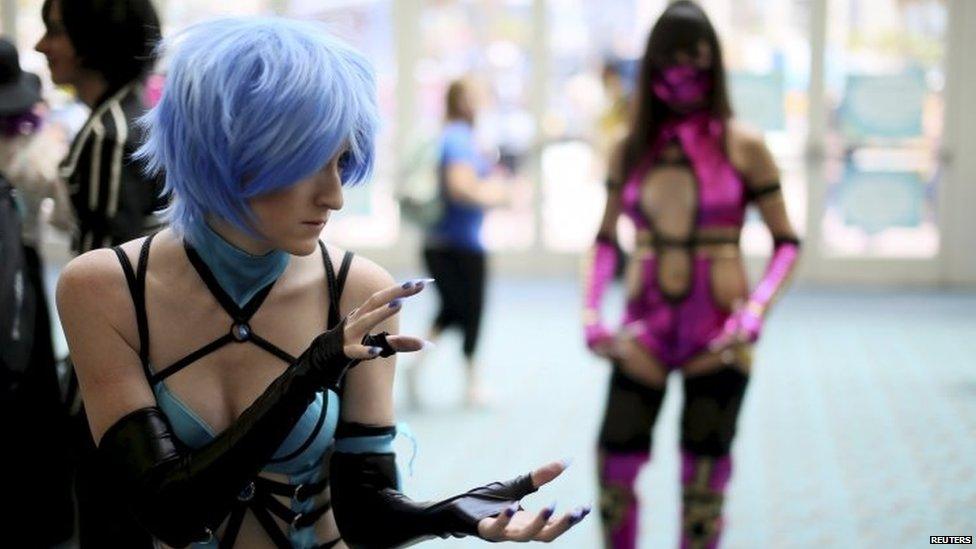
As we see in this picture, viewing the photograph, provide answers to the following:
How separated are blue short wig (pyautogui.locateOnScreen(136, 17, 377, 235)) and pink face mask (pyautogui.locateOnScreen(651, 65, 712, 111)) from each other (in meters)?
1.74

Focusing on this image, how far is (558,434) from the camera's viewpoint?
561 cm

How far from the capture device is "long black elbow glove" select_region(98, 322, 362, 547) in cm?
136

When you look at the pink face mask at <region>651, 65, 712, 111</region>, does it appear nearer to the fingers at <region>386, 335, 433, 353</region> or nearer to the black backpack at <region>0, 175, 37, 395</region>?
the black backpack at <region>0, 175, 37, 395</region>

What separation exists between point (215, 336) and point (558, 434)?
13.6 feet

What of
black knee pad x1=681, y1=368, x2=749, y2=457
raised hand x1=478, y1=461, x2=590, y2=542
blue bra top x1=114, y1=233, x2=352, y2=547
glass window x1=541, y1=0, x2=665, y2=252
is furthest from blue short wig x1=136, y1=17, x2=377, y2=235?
glass window x1=541, y1=0, x2=665, y2=252

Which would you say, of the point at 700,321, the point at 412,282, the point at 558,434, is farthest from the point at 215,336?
the point at 558,434

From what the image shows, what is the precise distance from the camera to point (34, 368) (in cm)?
327

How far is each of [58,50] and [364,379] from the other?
1.35m

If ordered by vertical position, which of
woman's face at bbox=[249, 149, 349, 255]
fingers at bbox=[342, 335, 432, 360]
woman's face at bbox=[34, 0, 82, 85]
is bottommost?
fingers at bbox=[342, 335, 432, 360]

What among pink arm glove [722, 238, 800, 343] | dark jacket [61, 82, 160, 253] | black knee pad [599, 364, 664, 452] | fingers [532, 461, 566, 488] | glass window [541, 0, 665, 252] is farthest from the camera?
glass window [541, 0, 665, 252]

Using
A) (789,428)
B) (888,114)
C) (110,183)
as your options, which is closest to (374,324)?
(110,183)

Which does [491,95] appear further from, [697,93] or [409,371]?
[697,93]

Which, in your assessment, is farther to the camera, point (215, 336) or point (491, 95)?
point (491, 95)

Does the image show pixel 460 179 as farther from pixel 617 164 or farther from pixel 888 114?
pixel 888 114
